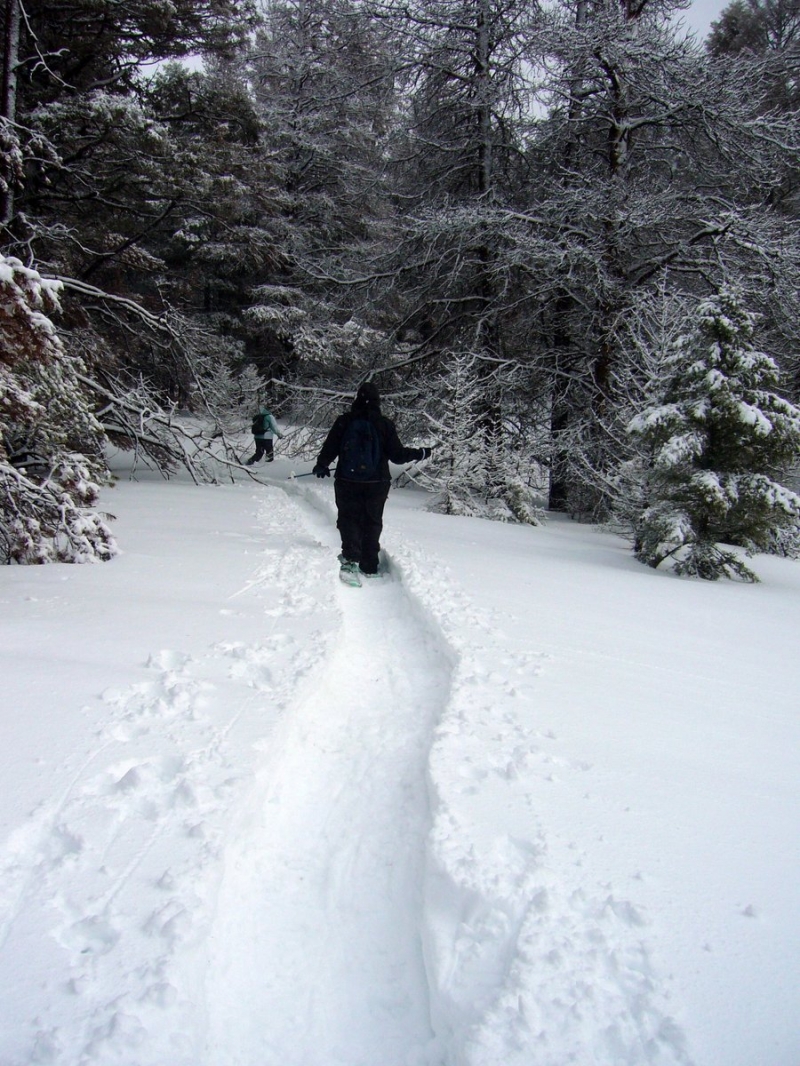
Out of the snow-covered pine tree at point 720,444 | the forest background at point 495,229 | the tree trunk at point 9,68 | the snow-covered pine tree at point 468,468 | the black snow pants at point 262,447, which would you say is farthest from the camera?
the black snow pants at point 262,447

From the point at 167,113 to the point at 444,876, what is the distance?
1408cm

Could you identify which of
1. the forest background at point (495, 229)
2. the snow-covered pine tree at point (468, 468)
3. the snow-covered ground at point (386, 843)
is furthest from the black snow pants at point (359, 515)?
the snow-covered pine tree at point (468, 468)

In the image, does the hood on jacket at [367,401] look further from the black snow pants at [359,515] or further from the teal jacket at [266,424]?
the teal jacket at [266,424]

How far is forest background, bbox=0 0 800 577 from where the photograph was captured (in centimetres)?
822

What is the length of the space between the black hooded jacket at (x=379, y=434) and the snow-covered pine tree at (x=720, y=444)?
9.44 feet

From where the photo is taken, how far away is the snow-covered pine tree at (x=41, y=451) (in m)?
4.40

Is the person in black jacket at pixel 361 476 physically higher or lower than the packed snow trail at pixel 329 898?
higher

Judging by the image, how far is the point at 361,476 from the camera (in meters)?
6.69

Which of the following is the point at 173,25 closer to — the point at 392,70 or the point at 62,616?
the point at 392,70

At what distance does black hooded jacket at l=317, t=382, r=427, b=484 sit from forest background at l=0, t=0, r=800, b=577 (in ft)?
8.95

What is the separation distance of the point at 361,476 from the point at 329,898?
15.7 ft

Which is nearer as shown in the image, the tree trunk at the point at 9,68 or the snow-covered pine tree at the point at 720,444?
the snow-covered pine tree at the point at 720,444

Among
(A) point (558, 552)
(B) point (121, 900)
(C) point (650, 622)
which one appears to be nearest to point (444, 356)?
(A) point (558, 552)

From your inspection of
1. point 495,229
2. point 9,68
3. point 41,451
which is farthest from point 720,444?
point 9,68
